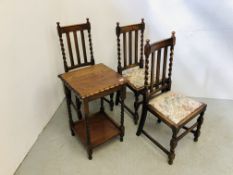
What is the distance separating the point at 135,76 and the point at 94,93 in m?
0.82

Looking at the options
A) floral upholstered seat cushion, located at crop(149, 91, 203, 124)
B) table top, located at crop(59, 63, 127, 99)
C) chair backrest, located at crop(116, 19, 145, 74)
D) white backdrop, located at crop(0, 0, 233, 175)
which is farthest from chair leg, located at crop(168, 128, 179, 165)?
white backdrop, located at crop(0, 0, 233, 175)

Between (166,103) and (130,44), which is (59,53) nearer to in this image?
(130,44)

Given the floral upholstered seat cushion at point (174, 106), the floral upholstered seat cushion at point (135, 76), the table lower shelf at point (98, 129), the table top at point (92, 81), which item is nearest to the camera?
the table top at point (92, 81)

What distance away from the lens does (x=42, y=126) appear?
2.41 m

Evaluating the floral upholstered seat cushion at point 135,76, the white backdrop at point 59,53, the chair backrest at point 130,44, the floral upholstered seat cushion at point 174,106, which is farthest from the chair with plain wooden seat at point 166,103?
the white backdrop at point 59,53

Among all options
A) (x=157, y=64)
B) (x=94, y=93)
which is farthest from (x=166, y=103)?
(x=94, y=93)

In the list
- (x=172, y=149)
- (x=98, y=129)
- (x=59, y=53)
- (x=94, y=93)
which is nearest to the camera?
(x=94, y=93)

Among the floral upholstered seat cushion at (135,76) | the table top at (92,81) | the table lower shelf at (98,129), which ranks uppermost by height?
the table top at (92,81)

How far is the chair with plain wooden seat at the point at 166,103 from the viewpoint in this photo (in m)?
1.86

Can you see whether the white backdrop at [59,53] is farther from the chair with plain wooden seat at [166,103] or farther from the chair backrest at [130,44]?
the chair with plain wooden seat at [166,103]

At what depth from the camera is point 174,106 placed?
1989 mm

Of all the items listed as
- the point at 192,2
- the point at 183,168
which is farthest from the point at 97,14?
the point at 183,168

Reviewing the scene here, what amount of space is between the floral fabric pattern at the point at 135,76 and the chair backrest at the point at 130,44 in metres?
0.06

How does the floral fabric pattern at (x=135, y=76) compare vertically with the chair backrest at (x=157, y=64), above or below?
below
